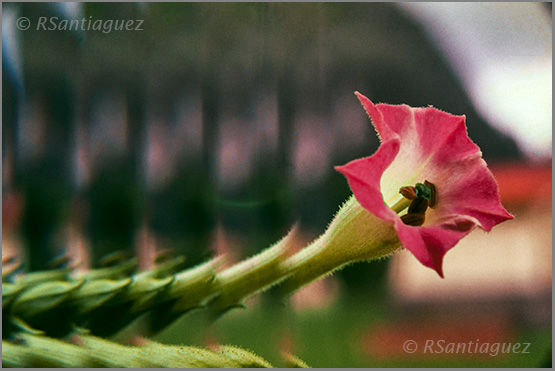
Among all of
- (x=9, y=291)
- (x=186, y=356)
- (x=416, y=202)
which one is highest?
(x=9, y=291)

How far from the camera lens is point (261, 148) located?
943mm

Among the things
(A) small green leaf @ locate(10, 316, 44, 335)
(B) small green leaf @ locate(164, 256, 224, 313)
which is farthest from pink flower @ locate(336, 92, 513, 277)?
(A) small green leaf @ locate(10, 316, 44, 335)

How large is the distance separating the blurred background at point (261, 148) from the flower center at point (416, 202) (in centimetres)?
19

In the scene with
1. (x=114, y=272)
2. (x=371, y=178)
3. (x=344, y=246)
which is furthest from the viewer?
(x=114, y=272)

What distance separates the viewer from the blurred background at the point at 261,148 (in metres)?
0.94

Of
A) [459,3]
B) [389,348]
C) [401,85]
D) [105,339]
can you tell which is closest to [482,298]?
[389,348]

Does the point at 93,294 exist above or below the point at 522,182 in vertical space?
above

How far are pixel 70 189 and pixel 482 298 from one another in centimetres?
77

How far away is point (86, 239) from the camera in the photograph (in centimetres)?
94

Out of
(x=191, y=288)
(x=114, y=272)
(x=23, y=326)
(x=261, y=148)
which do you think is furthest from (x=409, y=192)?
(x=23, y=326)

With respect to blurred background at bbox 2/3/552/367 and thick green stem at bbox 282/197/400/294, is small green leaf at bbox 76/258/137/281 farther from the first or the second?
thick green stem at bbox 282/197/400/294

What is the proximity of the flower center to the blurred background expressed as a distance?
0.63ft

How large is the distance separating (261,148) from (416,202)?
1.03 ft

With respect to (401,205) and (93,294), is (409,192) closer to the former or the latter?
(401,205)
